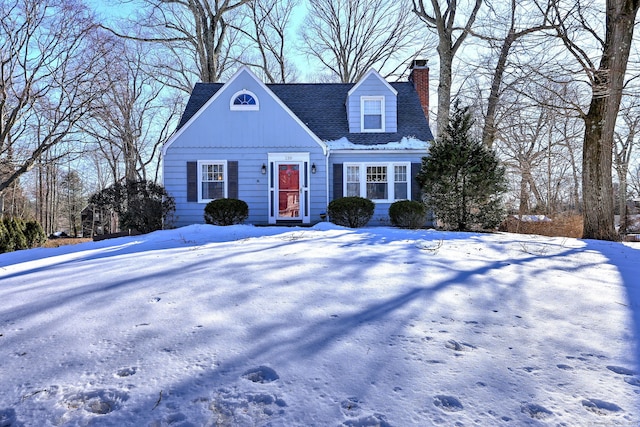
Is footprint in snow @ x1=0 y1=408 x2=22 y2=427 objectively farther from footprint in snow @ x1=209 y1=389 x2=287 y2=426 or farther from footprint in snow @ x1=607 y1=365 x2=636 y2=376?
footprint in snow @ x1=607 y1=365 x2=636 y2=376

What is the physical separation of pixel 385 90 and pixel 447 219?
205 inches

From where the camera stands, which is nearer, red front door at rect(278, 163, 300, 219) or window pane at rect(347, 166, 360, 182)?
red front door at rect(278, 163, 300, 219)

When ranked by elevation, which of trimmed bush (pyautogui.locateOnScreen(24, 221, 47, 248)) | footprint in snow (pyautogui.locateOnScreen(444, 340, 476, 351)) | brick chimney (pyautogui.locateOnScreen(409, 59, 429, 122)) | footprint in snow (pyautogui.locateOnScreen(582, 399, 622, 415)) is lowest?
trimmed bush (pyautogui.locateOnScreen(24, 221, 47, 248))

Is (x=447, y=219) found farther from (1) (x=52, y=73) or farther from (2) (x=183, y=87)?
(2) (x=183, y=87)

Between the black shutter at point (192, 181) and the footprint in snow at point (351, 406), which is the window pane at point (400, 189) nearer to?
the black shutter at point (192, 181)

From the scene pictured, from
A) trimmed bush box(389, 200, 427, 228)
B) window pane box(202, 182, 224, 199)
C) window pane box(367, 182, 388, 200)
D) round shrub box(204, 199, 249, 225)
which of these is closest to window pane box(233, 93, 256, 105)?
window pane box(202, 182, 224, 199)

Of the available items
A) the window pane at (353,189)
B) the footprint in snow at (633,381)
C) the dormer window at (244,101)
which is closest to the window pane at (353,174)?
the window pane at (353,189)

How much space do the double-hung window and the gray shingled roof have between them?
1991 millimetres

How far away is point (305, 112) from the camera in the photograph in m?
13.2

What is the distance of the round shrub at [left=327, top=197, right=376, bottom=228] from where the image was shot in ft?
33.8

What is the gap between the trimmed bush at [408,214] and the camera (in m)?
10.5

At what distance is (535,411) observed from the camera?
1420mm

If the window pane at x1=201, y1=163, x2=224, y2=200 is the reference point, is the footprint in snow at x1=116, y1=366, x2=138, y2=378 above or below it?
below

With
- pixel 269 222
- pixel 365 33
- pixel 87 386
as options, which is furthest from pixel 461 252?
pixel 365 33
